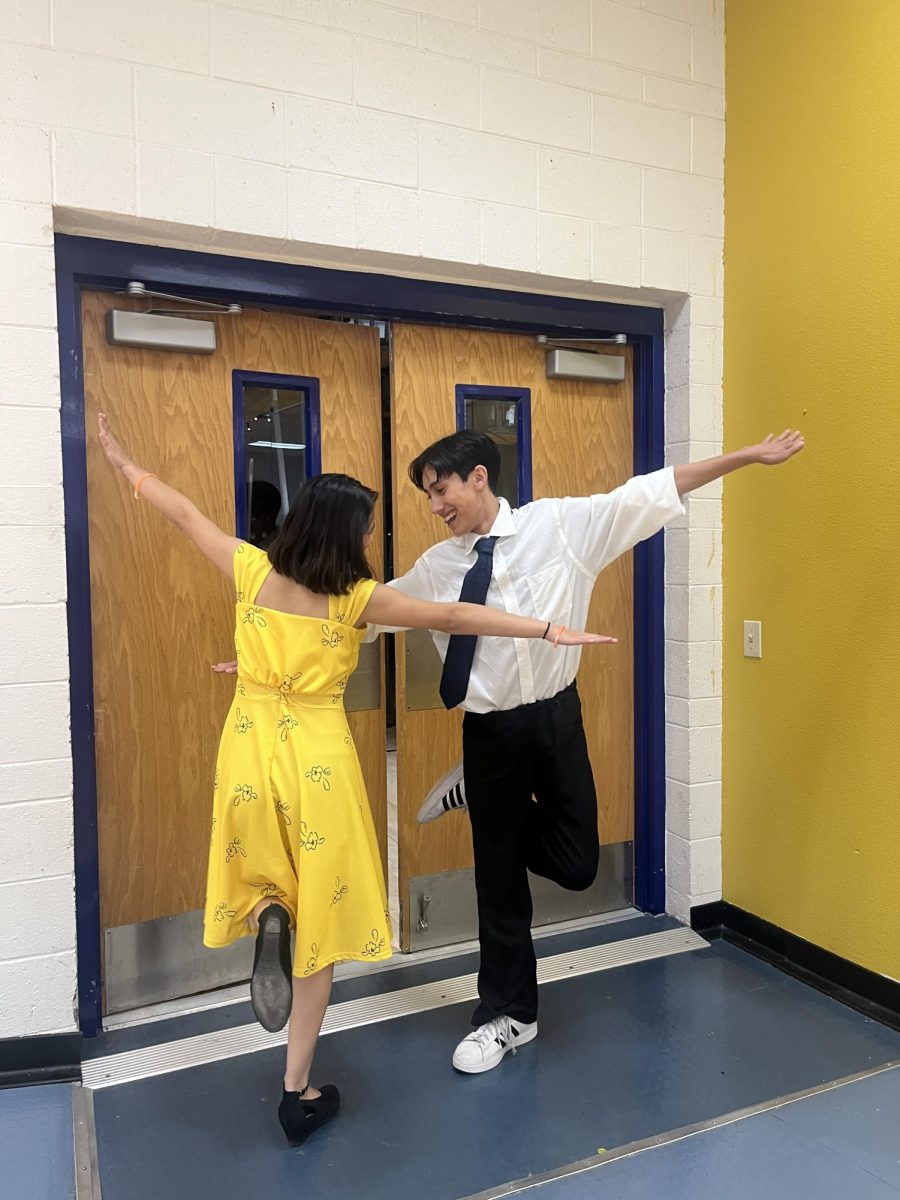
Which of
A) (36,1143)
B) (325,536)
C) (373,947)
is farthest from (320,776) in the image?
(36,1143)

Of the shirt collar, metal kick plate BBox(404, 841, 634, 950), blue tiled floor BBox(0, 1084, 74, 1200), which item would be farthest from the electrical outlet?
blue tiled floor BBox(0, 1084, 74, 1200)

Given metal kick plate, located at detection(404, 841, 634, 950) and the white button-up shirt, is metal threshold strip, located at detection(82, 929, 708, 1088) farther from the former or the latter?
the white button-up shirt

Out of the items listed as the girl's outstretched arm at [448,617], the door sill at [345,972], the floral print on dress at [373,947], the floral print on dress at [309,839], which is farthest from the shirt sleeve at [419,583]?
the door sill at [345,972]

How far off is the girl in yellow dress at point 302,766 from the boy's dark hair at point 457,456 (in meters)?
0.30

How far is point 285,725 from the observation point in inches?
75.1

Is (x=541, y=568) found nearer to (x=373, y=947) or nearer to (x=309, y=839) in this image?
(x=309, y=839)

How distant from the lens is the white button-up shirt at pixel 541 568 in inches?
85.6

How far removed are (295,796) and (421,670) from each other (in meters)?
0.97

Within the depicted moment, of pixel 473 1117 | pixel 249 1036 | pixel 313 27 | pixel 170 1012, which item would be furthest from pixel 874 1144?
pixel 313 27

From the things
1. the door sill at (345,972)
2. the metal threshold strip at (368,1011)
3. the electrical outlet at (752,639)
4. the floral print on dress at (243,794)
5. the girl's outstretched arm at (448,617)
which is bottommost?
the metal threshold strip at (368,1011)

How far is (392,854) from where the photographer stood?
3.46 m

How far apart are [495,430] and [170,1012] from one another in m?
2.02

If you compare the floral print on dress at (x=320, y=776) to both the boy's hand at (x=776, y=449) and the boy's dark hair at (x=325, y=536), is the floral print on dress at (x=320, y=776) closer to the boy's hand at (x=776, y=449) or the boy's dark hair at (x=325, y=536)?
the boy's dark hair at (x=325, y=536)

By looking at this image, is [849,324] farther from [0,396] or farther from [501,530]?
[0,396]
